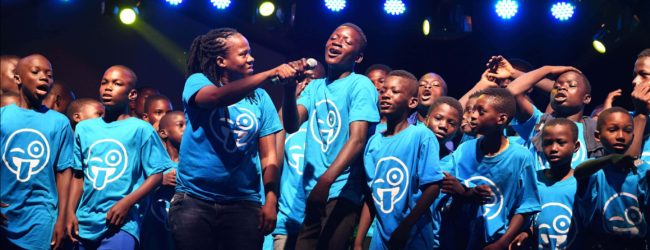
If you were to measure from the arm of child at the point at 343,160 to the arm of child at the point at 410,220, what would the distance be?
0.42m

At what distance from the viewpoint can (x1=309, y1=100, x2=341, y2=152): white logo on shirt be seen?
16.6 feet

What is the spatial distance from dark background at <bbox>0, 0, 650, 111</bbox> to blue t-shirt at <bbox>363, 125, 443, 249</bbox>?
360 centimetres

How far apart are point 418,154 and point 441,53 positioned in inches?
175

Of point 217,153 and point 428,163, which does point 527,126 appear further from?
point 217,153

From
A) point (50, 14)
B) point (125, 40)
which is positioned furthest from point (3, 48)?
point (125, 40)

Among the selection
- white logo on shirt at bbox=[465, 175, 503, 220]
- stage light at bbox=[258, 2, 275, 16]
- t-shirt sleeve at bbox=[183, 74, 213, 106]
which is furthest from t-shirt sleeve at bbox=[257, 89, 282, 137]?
stage light at bbox=[258, 2, 275, 16]

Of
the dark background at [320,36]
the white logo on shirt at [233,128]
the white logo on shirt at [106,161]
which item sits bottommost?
the white logo on shirt at [106,161]

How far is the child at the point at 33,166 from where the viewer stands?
5301mm

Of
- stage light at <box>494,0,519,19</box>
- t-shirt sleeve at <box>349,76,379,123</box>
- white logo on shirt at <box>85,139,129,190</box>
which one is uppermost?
stage light at <box>494,0,519,19</box>

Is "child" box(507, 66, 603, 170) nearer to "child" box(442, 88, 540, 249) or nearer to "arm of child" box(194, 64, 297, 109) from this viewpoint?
"child" box(442, 88, 540, 249)

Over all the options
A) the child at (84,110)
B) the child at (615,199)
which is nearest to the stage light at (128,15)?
the child at (84,110)

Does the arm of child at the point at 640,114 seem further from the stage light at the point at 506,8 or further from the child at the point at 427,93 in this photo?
the stage light at the point at 506,8

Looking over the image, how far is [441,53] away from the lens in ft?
30.6

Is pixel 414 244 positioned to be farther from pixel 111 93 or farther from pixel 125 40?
pixel 125 40
